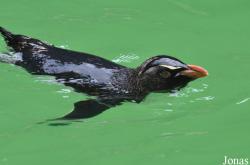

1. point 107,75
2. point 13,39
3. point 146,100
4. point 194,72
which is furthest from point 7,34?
point 194,72

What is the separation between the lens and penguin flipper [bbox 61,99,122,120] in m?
7.97

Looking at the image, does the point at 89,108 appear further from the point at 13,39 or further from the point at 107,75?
the point at 13,39

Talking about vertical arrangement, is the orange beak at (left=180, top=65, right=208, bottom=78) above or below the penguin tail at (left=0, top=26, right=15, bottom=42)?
below

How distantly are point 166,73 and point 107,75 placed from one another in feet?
2.22

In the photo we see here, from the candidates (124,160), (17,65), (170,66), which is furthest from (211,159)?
(17,65)

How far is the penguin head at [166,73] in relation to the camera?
8.15m

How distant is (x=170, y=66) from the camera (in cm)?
818

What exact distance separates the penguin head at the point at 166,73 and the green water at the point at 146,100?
20cm

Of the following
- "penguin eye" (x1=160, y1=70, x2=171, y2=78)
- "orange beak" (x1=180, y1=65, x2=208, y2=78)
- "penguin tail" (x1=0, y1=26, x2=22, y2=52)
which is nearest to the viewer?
"orange beak" (x1=180, y1=65, x2=208, y2=78)

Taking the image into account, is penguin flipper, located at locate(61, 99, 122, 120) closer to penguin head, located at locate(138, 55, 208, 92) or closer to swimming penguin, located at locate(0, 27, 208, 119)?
swimming penguin, located at locate(0, 27, 208, 119)

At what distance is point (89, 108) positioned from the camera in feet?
26.8

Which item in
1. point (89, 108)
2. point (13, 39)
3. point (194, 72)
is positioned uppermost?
point (13, 39)

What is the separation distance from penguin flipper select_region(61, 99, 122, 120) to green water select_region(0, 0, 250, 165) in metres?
0.08

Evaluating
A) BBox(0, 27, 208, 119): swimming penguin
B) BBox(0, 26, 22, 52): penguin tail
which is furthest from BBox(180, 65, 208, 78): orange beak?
BBox(0, 26, 22, 52): penguin tail
